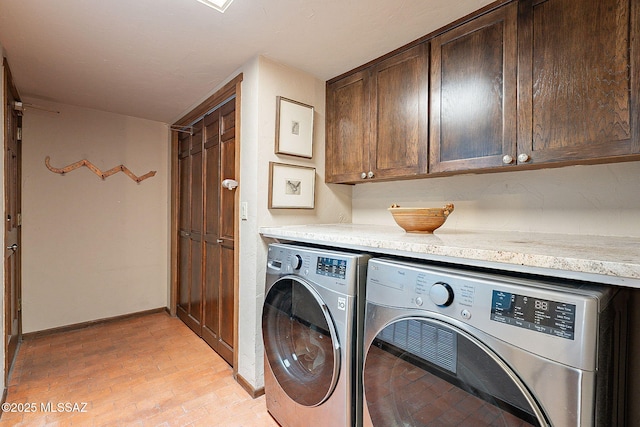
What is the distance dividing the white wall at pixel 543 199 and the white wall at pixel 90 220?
2712 millimetres

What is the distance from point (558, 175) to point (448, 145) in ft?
1.73

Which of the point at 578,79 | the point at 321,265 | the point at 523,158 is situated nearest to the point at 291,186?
the point at 321,265

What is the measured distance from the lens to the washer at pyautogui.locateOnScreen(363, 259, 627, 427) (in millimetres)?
679

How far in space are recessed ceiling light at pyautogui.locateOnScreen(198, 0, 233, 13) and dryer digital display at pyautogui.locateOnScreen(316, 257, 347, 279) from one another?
126 cm

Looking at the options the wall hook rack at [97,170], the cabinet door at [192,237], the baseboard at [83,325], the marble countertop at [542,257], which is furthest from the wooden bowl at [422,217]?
the baseboard at [83,325]

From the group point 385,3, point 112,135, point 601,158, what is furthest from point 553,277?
point 112,135

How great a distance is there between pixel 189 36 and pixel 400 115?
1264mm

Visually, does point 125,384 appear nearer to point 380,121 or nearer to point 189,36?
point 189,36

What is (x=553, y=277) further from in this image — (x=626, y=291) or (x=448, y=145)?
(x=448, y=145)

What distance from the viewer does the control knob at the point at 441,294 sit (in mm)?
880

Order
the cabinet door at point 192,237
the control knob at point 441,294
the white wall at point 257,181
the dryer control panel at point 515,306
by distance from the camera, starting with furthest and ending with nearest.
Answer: the cabinet door at point 192,237 → the white wall at point 257,181 → the control knob at point 441,294 → the dryer control panel at point 515,306

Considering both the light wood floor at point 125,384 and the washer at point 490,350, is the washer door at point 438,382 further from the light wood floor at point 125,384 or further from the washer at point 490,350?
the light wood floor at point 125,384

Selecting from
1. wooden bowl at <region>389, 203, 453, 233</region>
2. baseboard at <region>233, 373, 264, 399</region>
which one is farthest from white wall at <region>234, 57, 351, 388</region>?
wooden bowl at <region>389, 203, 453, 233</region>

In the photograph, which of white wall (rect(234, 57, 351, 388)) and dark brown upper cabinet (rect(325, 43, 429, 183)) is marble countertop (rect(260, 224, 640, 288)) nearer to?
dark brown upper cabinet (rect(325, 43, 429, 183))
